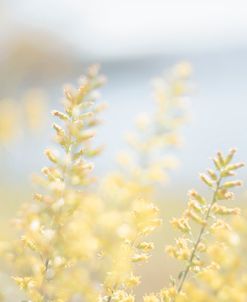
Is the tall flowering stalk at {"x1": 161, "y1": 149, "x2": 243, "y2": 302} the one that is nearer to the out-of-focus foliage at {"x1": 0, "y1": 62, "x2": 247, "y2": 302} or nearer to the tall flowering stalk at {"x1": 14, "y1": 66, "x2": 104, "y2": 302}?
the out-of-focus foliage at {"x1": 0, "y1": 62, "x2": 247, "y2": 302}

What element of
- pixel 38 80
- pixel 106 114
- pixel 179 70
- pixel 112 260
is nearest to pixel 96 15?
pixel 106 114

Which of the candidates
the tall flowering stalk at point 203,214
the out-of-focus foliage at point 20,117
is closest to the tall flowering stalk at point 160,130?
the tall flowering stalk at point 203,214

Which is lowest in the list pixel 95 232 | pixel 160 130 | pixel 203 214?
pixel 95 232

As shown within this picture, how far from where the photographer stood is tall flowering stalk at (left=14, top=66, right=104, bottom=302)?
5.66ft

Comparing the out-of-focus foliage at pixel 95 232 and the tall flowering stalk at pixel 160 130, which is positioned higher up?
the tall flowering stalk at pixel 160 130

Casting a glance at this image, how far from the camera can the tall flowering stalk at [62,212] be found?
172cm

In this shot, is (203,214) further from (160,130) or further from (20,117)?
(20,117)

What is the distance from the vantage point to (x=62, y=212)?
1767 millimetres

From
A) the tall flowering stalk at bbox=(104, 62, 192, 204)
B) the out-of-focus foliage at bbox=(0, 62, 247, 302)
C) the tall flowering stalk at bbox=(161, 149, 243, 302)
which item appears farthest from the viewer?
the tall flowering stalk at bbox=(104, 62, 192, 204)

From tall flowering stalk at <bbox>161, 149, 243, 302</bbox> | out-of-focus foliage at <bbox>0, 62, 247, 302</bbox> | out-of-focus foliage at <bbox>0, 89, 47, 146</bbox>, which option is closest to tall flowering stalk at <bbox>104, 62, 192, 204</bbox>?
out-of-focus foliage at <bbox>0, 62, 247, 302</bbox>

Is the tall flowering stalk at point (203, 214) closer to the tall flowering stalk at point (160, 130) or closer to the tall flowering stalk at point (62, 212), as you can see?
the tall flowering stalk at point (62, 212)

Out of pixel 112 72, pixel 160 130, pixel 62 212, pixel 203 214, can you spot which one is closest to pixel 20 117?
pixel 160 130

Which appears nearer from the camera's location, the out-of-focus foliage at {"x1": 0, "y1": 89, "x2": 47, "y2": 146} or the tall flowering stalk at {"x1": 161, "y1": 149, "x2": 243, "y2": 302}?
the tall flowering stalk at {"x1": 161, "y1": 149, "x2": 243, "y2": 302}

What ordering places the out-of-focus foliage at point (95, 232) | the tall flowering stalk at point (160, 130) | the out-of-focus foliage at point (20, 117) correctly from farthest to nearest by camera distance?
1. the out-of-focus foliage at point (20, 117)
2. the tall flowering stalk at point (160, 130)
3. the out-of-focus foliage at point (95, 232)
